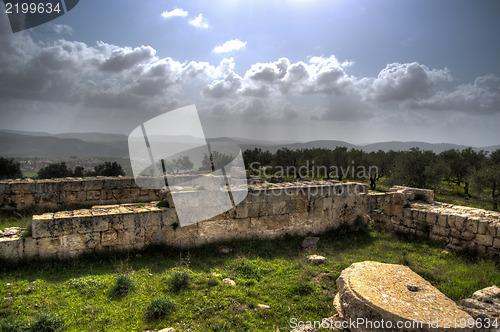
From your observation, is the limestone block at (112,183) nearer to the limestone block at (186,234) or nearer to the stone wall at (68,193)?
the stone wall at (68,193)

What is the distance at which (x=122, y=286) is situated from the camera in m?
5.34

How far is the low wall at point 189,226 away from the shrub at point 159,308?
2893mm

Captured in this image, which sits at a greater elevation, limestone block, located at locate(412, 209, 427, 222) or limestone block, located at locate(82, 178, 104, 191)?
limestone block, located at locate(82, 178, 104, 191)

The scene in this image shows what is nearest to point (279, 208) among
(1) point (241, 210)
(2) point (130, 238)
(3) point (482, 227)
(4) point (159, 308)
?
(1) point (241, 210)

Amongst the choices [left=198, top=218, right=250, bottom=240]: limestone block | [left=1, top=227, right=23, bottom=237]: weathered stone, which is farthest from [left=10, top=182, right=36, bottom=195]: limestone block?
[left=198, top=218, right=250, bottom=240]: limestone block

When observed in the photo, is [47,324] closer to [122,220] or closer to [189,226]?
[122,220]

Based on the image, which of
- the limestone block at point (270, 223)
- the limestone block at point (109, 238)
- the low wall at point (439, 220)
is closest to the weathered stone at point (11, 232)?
the limestone block at point (109, 238)

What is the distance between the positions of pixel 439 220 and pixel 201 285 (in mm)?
7901

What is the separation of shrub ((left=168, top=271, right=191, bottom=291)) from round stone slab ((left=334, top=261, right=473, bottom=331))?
9.76 ft

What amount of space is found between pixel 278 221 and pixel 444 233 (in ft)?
17.4

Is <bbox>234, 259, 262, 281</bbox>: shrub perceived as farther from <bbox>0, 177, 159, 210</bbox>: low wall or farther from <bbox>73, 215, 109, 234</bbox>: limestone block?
<bbox>0, 177, 159, 210</bbox>: low wall

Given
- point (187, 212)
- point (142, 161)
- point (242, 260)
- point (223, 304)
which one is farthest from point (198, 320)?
point (142, 161)

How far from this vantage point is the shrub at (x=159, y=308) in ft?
15.2

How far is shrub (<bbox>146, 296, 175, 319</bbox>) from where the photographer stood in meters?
4.63
